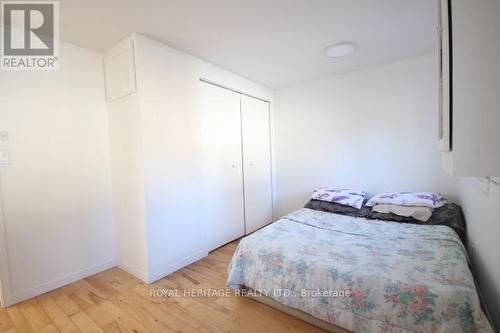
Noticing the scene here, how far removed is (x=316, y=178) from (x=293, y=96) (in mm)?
1426

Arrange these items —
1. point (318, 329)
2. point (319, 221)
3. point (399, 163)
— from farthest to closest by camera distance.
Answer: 1. point (399, 163)
2. point (319, 221)
3. point (318, 329)

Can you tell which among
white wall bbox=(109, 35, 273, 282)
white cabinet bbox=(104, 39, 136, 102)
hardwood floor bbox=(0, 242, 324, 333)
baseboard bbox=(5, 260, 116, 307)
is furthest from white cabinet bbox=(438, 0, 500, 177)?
baseboard bbox=(5, 260, 116, 307)

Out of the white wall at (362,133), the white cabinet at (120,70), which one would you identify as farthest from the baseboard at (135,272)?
the white wall at (362,133)

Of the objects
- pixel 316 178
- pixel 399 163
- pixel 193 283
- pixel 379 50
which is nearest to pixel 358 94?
pixel 379 50

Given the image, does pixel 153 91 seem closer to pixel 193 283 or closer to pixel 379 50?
pixel 193 283

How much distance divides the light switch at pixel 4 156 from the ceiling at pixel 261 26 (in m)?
1.16

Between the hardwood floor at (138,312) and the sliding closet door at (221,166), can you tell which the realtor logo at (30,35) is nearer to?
the sliding closet door at (221,166)

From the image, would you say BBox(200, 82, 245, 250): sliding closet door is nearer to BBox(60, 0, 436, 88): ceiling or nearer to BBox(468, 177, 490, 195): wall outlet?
BBox(60, 0, 436, 88): ceiling

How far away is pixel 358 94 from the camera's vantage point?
3.08 m

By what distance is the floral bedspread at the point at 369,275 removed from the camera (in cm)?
118

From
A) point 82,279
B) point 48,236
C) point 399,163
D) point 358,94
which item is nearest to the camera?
point 48,236

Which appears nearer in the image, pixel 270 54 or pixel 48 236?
pixel 48 236

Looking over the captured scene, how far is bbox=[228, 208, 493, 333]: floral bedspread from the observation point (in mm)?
1179

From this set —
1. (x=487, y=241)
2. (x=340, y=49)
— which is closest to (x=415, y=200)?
(x=487, y=241)
